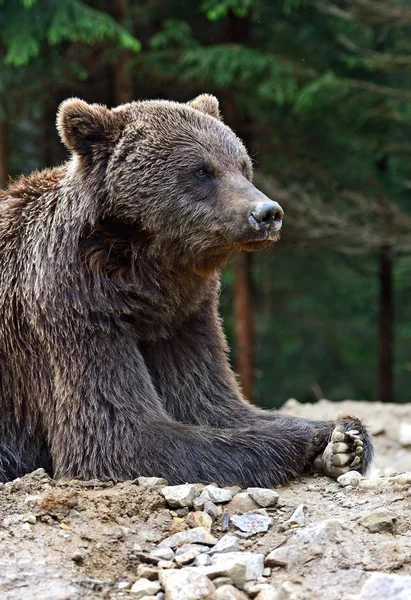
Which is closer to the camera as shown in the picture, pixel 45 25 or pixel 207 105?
pixel 207 105

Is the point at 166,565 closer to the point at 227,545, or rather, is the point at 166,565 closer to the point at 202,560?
the point at 202,560

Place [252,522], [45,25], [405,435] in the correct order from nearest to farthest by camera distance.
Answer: [252,522], [405,435], [45,25]

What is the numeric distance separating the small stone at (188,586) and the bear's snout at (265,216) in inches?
81.2

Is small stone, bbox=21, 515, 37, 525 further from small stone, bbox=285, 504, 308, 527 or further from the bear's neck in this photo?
the bear's neck

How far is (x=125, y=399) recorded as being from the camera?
4.93m

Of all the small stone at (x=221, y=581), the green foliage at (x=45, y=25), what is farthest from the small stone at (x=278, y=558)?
the green foliage at (x=45, y=25)

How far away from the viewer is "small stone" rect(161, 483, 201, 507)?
173 inches

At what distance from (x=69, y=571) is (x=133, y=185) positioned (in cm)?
238

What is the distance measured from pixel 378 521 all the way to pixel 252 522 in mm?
608

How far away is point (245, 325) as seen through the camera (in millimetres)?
13758

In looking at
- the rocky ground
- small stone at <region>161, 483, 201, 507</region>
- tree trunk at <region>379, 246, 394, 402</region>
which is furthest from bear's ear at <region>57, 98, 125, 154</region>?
tree trunk at <region>379, 246, 394, 402</region>

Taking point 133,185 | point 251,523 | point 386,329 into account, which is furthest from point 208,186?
point 386,329

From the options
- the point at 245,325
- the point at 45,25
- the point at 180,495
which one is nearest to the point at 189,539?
the point at 180,495

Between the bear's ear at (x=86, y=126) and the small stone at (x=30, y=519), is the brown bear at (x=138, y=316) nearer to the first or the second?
the bear's ear at (x=86, y=126)
